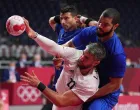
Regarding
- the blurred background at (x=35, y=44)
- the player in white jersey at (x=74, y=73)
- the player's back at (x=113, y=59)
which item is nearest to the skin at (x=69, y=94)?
the player in white jersey at (x=74, y=73)

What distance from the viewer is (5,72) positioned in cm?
1404

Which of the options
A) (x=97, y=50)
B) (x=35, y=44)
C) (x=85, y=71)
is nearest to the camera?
(x=97, y=50)

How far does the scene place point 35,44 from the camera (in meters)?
18.6

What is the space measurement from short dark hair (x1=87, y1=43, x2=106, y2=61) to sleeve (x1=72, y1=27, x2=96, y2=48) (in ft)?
0.83

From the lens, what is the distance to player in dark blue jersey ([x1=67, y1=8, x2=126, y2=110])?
5.06 m

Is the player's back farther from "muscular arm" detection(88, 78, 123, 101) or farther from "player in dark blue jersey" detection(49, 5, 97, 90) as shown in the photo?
"player in dark blue jersey" detection(49, 5, 97, 90)

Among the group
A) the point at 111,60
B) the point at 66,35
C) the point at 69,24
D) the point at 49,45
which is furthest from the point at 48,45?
the point at 66,35

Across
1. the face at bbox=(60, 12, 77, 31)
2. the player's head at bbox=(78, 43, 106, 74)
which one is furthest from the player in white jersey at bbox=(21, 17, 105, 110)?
the face at bbox=(60, 12, 77, 31)

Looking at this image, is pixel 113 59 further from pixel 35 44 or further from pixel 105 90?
pixel 35 44

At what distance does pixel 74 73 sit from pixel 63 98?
0.33m

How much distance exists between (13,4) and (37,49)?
2294 mm

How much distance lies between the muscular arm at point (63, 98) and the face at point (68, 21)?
1.64m

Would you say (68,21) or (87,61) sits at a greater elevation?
(68,21)

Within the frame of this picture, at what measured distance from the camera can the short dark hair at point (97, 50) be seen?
5.00m
